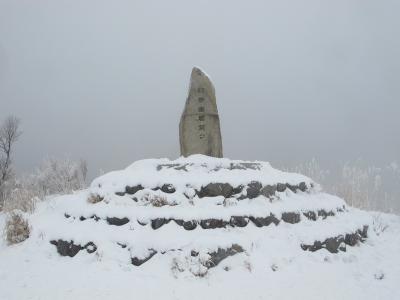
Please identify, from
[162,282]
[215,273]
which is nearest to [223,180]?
[215,273]

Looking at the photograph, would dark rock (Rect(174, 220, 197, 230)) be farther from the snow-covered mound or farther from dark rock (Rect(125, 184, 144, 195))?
dark rock (Rect(125, 184, 144, 195))

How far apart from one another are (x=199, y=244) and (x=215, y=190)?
5.51ft

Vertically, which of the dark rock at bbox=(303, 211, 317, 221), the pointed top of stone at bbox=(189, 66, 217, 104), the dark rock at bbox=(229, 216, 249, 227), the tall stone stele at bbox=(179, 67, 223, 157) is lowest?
the dark rock at bbox=(303, 211, 317, 221)

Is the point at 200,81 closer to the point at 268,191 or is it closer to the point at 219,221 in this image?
the point at 268,191

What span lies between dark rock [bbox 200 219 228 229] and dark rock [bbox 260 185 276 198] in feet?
5.13

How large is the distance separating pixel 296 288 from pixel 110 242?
3.41m

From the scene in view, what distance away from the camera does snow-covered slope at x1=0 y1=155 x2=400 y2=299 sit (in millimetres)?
5887

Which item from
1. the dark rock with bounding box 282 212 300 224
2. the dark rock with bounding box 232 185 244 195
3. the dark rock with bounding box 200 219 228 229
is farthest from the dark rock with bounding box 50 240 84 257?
the dark rock with bounding box 282 212 300 224

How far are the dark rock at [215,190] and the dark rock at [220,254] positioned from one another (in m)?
1.57

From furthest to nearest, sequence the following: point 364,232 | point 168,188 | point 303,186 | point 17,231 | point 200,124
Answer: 1. point 200,124
2. point 303,186
3. point 364,232
4. point 17,231
5. point 168,188

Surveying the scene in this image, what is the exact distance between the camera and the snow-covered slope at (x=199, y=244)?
5887 mm

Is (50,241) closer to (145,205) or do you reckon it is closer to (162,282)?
(145,205)

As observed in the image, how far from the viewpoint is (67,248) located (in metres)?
7.32

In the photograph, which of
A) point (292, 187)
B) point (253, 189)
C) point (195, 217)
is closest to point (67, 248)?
point (195, 217)
